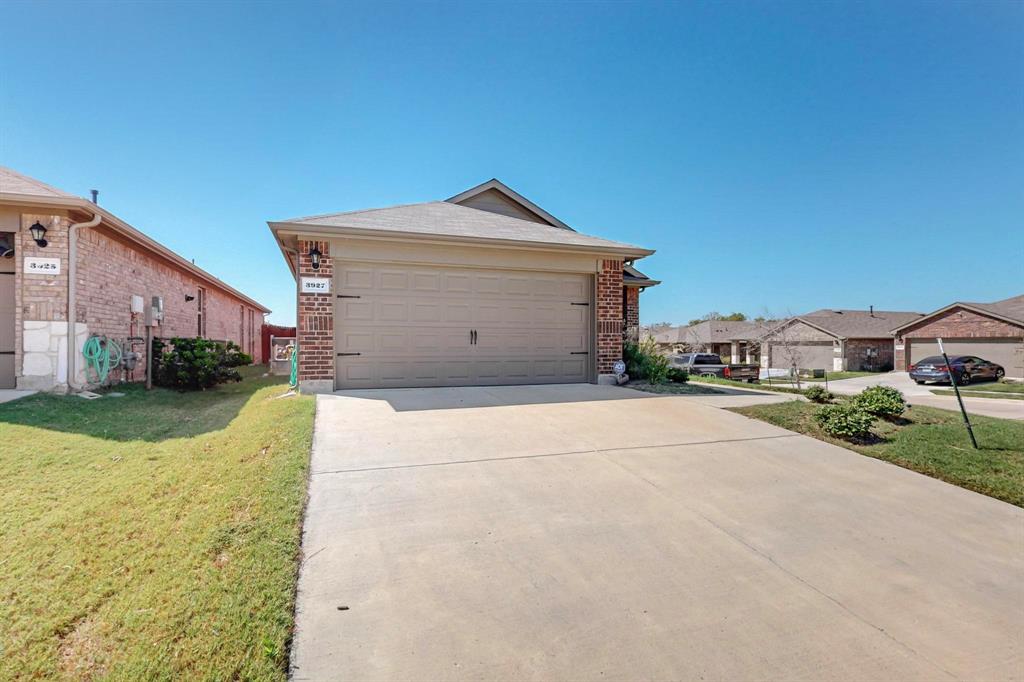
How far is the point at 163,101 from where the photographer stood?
350 inches

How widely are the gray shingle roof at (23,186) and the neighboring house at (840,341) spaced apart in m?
34.7

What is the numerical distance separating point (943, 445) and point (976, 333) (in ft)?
98.6

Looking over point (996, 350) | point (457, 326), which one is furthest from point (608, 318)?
point (996, 350)

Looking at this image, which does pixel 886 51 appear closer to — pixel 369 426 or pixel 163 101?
pixel 369 426

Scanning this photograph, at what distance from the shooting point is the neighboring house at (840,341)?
32.9m

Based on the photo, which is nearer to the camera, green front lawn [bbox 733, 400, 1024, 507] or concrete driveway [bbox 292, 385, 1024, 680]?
concrete driveway [bbox 292, 385, 1024, 680]

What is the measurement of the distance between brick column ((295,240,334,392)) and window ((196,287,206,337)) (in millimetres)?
10483

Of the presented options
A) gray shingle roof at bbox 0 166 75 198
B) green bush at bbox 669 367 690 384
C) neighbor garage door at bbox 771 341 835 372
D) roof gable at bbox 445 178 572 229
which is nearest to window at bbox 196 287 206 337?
gray shingle roof at bbox 0 166 75 198

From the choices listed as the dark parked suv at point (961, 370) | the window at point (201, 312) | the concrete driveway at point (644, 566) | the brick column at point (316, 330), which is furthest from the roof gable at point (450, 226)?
the dark parked suv at point (961, 370)

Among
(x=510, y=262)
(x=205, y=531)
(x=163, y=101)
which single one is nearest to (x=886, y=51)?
(x=510, y=262)

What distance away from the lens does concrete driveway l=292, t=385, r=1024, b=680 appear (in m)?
1.83

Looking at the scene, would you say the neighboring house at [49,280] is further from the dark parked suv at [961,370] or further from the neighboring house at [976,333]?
the neighboring house at [976,333]

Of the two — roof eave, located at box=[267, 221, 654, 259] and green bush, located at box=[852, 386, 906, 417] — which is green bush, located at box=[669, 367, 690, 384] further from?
green bush, located at box=[852, 386, 906, 417]

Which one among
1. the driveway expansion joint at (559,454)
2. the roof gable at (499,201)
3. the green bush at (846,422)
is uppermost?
the roof gable at (499,201)
